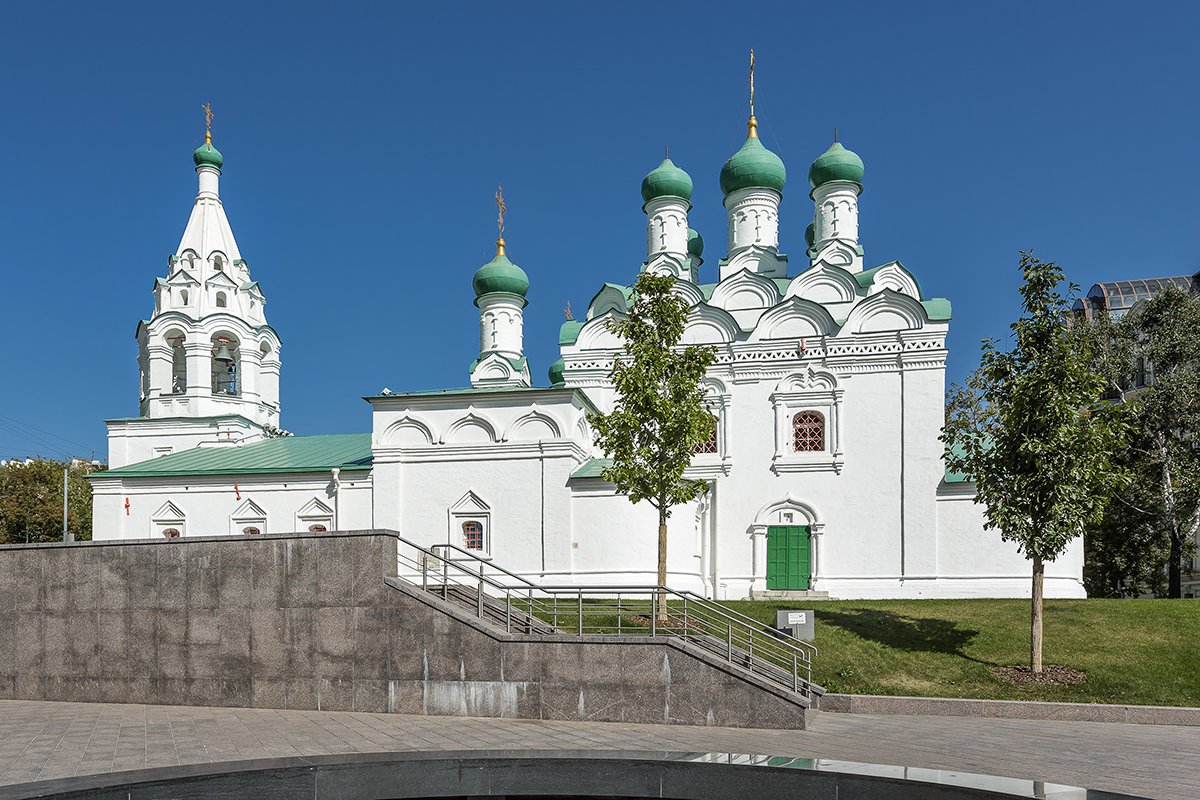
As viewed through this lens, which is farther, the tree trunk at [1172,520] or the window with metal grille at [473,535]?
the tree trunk at [1172,520]

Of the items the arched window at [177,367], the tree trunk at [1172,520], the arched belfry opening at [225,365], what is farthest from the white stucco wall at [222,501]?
the tree trunk at [1172,520]

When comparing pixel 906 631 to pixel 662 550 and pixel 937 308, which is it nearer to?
pixel 662 550

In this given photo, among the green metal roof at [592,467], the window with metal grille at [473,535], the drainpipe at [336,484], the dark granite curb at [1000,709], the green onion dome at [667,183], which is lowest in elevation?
the dark granite curb at [1000,709]

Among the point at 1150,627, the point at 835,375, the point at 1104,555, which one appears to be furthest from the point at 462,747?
the point at 1104,555

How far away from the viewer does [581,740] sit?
427 inches

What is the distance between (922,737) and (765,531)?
11.7 meters

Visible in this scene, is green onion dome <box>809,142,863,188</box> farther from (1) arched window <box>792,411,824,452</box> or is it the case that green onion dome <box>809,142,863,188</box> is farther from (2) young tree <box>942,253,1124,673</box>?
(2) young tree <box>942,253,1124,673</box>

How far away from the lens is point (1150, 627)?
16.4m

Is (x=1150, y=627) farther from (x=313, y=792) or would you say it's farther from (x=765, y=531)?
(x=313, y=792)

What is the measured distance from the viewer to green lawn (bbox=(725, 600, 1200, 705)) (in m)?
14.0

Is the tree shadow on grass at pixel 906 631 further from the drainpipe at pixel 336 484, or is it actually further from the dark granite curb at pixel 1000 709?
the drainpipe at pixel 336 484

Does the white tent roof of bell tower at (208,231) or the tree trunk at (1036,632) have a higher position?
the white tent roof of bell tower at (208,231)

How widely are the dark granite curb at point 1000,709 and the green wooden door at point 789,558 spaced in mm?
9156

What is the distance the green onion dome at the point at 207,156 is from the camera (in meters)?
30.1
